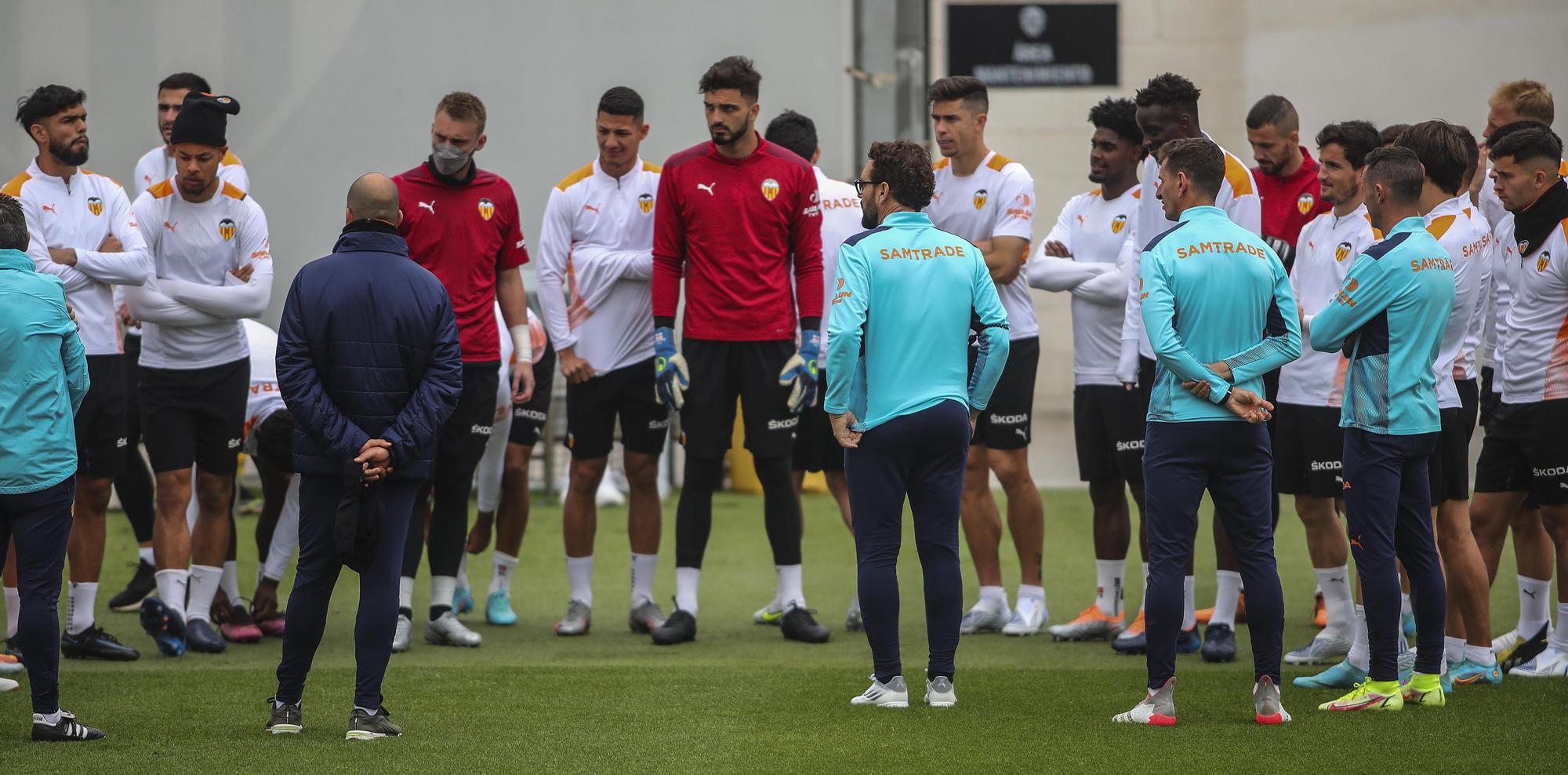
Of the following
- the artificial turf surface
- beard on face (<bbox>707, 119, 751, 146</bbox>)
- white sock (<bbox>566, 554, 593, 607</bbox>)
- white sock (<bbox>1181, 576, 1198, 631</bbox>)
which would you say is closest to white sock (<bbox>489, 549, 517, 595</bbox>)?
the artificial turf surface

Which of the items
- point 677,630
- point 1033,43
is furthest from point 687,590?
point 1033,43

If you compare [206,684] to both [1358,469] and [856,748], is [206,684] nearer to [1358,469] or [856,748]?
[856,748]

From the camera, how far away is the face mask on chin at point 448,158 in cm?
657

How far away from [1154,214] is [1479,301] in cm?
124

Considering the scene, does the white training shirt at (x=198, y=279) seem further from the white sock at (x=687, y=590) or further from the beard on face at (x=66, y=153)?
the white sock at (x=687, y=590)

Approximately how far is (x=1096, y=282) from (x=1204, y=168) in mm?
1782

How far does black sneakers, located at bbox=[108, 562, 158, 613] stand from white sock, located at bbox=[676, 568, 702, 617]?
2.59m

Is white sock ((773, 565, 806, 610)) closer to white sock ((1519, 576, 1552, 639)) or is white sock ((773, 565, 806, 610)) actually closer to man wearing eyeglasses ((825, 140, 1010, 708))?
man wearing eyeglasses ((825, 140, 1010, 708))

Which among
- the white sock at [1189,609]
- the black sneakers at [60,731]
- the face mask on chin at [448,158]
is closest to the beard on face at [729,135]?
the face mask on chin at [448,158]

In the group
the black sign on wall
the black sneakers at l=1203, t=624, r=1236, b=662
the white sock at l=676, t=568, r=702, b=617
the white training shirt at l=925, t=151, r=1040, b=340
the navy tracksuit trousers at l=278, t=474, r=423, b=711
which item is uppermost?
the black sign on wall

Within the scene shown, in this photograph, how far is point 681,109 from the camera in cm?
834

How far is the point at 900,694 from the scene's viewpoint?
17.4 ft

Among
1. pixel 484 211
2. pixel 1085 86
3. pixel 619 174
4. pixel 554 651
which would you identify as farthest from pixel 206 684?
pixel 1085 86

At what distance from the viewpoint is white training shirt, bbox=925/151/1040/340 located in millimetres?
6957
